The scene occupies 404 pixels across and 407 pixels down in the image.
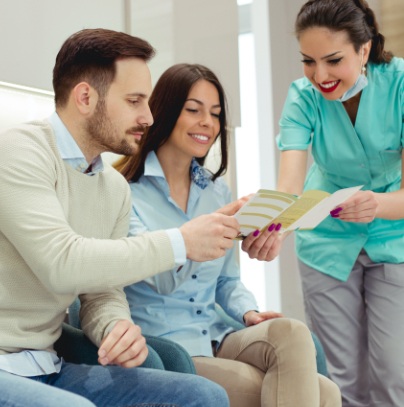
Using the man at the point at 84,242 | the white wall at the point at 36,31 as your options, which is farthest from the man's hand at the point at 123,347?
the white wall at the point at 36,31

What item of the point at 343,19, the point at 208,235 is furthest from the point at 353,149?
the point at 208,235

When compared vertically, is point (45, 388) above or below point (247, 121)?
below

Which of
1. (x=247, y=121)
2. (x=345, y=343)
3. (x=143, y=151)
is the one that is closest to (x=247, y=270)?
(x=247, y=121)

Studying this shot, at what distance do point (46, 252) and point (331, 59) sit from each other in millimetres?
1100

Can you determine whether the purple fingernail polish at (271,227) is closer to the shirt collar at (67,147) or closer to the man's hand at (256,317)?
the man's hand at (256,317)

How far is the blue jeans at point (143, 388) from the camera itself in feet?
4.24

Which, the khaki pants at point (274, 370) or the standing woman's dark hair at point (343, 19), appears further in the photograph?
the standing woman's dark hair at point (343, 19)

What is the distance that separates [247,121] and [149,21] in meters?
1.33

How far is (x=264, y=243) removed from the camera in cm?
169

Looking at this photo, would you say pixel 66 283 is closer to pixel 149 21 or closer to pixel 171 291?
pixel 171 291

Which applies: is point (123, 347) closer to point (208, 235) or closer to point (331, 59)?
point (208, 235)

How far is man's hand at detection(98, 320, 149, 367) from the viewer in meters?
1.31

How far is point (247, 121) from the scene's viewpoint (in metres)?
3.87

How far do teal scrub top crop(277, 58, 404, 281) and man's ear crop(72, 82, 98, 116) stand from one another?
851mm
